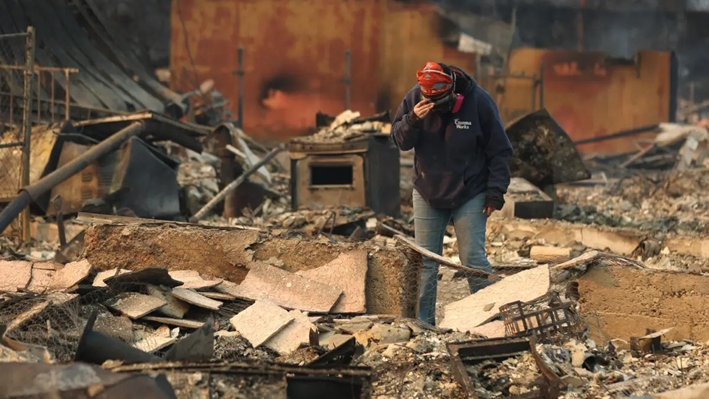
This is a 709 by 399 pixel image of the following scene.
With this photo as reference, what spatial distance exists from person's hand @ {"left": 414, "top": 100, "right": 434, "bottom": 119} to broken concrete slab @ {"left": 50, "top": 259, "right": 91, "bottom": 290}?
229cm

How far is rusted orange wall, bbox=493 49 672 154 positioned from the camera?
95.7ft

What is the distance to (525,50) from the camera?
98.2 feet

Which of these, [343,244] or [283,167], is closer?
[343,244]

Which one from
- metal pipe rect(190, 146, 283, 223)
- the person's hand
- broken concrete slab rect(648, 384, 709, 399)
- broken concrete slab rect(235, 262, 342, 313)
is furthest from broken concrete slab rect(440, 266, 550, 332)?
metal pipe rect(190, 146, 283, 223)

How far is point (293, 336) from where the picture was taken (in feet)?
19.5

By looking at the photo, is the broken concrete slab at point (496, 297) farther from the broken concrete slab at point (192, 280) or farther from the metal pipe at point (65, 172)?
the metal pipe at point (65, 172)

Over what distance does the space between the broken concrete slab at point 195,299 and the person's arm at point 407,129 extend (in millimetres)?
1578

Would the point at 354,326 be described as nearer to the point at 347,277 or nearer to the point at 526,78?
the point at 347,277

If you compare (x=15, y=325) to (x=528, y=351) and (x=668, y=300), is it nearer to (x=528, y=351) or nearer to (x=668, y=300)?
(x=528, y=351)

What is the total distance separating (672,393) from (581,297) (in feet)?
6.35

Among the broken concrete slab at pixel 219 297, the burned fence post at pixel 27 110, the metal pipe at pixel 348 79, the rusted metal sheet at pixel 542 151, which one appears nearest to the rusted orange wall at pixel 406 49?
the metal pipe at pixel 348 79

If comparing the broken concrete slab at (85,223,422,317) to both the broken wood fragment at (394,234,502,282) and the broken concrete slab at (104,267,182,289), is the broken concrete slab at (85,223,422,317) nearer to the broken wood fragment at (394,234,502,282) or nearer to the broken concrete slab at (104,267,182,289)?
the broken wood fragment at (394,234,502,282)

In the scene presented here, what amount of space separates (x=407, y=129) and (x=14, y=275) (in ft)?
8.79

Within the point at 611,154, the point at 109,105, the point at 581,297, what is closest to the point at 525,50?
the point at 611,154
